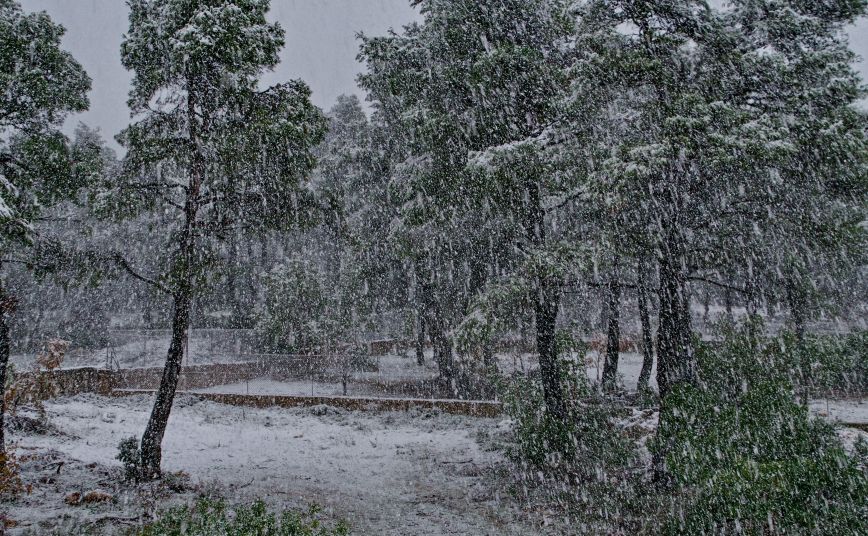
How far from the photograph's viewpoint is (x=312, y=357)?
66.8 feet

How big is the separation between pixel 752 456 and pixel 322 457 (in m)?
8.60

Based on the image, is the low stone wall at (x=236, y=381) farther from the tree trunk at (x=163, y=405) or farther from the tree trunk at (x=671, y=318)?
the tree trunk at (x=671, y=318)

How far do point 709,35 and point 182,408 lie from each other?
1670 cm

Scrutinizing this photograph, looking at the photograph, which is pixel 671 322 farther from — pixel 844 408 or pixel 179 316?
pixel 844 408

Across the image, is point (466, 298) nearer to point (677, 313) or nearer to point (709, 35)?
point (677, 313)

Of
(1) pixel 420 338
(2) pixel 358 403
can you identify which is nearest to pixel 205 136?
(2) pixel 358 403

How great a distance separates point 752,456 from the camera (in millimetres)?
5270

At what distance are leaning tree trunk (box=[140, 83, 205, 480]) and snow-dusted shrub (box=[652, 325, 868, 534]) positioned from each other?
7.58 meters


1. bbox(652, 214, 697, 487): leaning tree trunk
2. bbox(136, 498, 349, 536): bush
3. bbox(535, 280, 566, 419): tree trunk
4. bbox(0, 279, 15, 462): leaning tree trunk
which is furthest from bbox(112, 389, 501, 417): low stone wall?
bbox(136, 498, 349, 536): bush

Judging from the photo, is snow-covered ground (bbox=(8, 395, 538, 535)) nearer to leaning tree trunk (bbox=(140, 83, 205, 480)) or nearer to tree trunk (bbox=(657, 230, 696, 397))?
leaning tree trunk (bbox=(140, 83, 205, 480))

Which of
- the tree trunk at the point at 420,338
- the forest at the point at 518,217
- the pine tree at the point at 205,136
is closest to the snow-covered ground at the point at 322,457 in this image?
the forest at the point at 518,217

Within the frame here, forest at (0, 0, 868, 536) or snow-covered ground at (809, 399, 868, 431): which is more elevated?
forest at (0, 0, 868, 536)

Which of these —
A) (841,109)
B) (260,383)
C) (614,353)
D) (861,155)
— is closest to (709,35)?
(841,109)

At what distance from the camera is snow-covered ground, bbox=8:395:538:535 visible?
758cm
